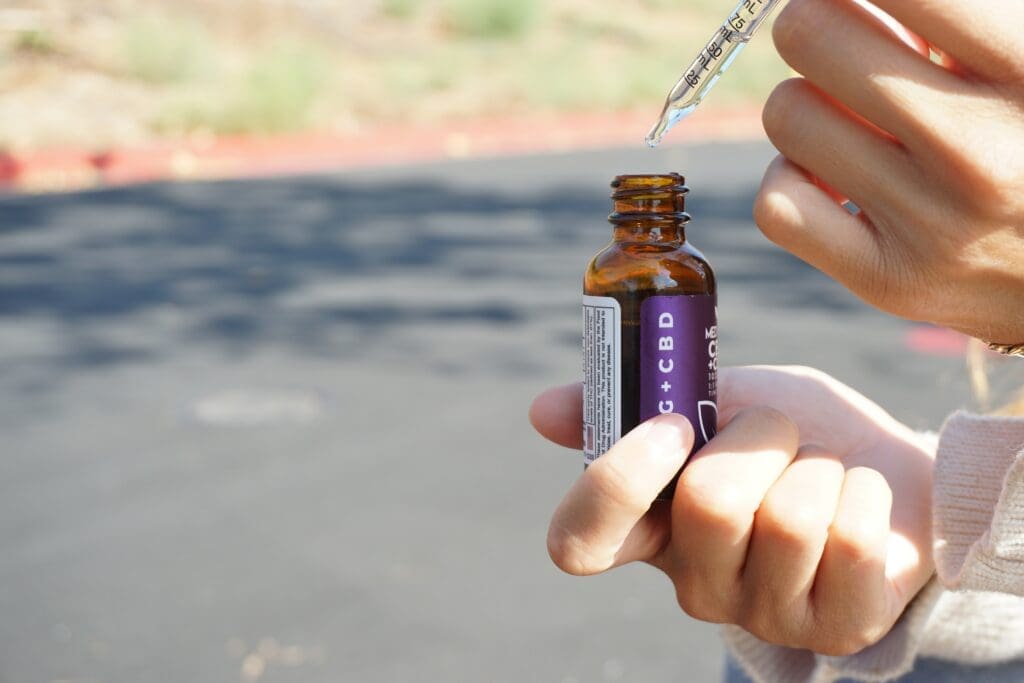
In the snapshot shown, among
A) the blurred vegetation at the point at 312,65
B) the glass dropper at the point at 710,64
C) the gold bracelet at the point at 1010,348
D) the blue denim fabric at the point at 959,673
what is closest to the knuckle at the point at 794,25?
the glass dropper at the point at 710,64

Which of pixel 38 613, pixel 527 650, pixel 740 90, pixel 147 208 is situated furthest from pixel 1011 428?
pixel 740 90

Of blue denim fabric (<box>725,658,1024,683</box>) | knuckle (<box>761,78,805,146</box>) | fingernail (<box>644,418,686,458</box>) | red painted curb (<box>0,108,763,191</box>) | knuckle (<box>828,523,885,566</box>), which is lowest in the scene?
red painted curb (<box>0,108,763,191</box>)

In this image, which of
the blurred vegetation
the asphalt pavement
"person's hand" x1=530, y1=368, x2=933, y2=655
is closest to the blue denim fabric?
"person's hand" x1=530, y1=368, x2=933, y2=655

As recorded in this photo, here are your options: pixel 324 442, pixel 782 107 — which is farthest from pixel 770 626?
pixel 324 442

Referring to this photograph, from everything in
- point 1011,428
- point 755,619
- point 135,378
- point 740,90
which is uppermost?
point 1011,428

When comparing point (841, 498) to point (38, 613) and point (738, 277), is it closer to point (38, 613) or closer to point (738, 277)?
point (38, 613)

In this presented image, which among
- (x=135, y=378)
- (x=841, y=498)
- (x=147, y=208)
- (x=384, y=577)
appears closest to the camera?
(x=841, y=498)

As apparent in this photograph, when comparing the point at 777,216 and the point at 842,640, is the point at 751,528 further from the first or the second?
the point at 777,216

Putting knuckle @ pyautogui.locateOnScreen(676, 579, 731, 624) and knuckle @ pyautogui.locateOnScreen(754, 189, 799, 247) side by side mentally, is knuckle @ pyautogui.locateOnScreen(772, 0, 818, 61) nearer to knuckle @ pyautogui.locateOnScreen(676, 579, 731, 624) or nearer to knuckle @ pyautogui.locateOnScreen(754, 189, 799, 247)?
knuckle @ pyautogui.locateOnScreen(754, 189, 799, 247)
